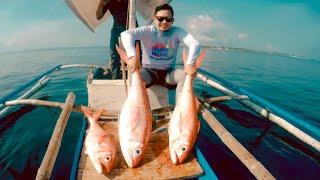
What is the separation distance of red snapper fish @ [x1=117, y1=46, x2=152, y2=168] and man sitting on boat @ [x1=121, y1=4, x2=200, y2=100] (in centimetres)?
93

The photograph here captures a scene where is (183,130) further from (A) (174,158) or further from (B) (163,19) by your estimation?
(B) (163,19)

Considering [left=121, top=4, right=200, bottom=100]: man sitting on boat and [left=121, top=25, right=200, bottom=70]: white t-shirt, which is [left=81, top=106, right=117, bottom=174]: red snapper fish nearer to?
[left=121, top=4, right=200, bottom=100]: man sitting on boat

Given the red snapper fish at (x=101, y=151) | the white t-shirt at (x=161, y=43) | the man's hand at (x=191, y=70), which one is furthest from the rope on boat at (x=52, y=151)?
the man's hand at (x=191, y=70)

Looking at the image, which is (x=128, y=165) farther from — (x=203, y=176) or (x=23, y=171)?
(x=23, y=171)

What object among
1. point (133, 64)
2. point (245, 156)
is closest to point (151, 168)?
point (245, 156)

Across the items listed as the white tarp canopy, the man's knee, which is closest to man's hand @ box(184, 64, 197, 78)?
the man's knee

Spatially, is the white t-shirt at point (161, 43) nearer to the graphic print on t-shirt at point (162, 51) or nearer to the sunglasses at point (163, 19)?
the graphic print on t-shirt at point (162, 51)

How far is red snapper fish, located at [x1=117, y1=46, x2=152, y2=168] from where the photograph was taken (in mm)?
4070

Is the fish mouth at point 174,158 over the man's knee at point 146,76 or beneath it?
beneath

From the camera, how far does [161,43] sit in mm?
5918

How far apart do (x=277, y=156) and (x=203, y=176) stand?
13.0ft

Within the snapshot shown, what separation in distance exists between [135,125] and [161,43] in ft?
7.54

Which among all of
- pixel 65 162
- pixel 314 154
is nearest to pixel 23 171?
pixel 65 162

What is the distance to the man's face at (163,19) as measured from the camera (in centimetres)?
550
